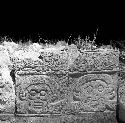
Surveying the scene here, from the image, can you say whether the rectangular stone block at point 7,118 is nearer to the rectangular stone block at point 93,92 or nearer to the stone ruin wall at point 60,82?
the stone ruin wall at point 60,82

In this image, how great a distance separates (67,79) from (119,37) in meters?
0.84

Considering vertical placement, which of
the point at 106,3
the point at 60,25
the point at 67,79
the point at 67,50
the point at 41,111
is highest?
the point at 106,3

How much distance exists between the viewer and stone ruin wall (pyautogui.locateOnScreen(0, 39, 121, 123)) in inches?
101

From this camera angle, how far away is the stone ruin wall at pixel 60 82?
8.38 feet

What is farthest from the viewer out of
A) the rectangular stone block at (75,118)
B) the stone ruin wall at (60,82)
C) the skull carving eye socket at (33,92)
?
the rectangular stone block at (75,118)

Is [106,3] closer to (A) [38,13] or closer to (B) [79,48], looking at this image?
(A) [38,13]

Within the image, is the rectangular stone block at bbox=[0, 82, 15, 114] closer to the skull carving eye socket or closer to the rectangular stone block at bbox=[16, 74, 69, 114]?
the rectangular stone block at bbox=[16, 74, 69, 114]

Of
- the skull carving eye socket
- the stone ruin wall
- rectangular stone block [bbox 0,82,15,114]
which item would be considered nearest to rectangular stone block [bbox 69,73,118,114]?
the stone ruin wall

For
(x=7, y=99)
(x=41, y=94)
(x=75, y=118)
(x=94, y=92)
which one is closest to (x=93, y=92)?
(x=94, y=92)

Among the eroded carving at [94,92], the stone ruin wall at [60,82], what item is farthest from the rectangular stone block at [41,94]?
the eroded carving at [94,92]

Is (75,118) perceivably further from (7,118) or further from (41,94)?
(7,118)

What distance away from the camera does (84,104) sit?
2.74 m

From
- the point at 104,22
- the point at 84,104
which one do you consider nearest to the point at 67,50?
the point at 84,104

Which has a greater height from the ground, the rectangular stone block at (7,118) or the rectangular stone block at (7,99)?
the rectangular stone block at (7,99)
